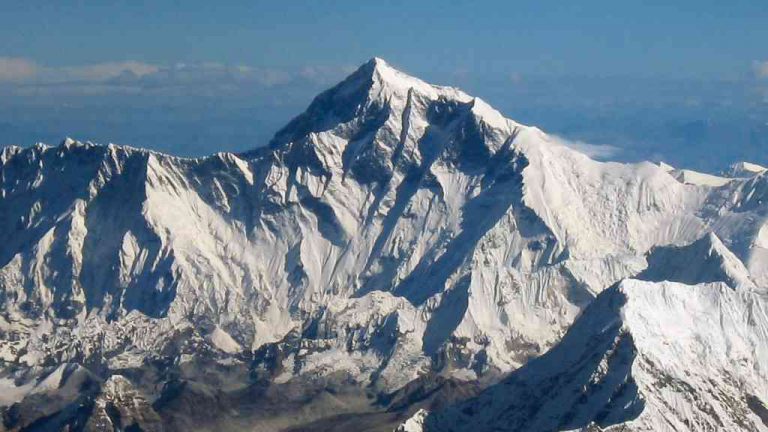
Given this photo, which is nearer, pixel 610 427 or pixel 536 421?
pixel 610 427

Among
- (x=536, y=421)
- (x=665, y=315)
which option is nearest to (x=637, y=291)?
(x=665, y=315)

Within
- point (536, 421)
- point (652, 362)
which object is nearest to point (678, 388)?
point (652, 362)

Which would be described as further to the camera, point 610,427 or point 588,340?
point 588,340

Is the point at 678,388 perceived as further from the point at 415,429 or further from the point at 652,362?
the point at 415,429

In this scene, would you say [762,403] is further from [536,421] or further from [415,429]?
[415,429]

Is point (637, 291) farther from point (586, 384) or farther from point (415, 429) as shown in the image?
point (415, 429)

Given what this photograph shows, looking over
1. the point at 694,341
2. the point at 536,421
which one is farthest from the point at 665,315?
the point at 536,421

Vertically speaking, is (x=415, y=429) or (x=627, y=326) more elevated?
(x=627, y=326)

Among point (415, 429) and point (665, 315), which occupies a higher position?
point (665, 315)
